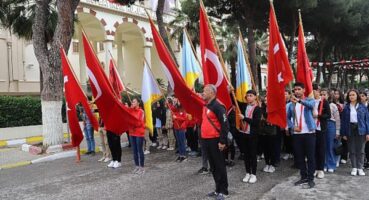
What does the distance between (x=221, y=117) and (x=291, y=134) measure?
2628 millimetres

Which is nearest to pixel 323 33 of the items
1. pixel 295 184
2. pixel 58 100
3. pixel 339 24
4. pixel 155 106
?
pixel 339 24

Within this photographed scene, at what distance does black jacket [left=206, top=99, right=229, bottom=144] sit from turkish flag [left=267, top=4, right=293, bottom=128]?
4.79ft

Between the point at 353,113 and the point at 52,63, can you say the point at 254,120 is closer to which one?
the point at 353,113

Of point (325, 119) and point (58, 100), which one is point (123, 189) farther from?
point (58, 100)

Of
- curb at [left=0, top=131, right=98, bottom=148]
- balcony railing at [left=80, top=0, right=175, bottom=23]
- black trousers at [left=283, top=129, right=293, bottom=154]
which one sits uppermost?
balcony railing at [left=80, top=0, right=175, bottom=23]

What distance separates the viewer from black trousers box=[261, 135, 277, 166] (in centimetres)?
798

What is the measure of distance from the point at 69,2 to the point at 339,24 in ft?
57.1

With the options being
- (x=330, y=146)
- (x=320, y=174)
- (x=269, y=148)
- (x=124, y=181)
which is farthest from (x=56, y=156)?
(x=330, y=146)

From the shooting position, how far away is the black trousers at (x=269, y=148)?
26.2ft

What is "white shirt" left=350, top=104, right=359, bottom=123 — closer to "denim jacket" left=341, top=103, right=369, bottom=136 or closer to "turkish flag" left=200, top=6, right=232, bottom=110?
"denim jacket" left=341, top=103, right=369, bottom=136

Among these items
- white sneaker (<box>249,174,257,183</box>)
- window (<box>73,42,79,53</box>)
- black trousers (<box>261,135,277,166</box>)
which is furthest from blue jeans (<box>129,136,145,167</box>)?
window (<box>73,42,79,53</box>)

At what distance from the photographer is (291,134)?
307 inches

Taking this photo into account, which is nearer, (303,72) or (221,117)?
(221,117)

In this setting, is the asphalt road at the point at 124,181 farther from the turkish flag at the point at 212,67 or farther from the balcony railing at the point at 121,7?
the balcony railing at the point at 121,7
